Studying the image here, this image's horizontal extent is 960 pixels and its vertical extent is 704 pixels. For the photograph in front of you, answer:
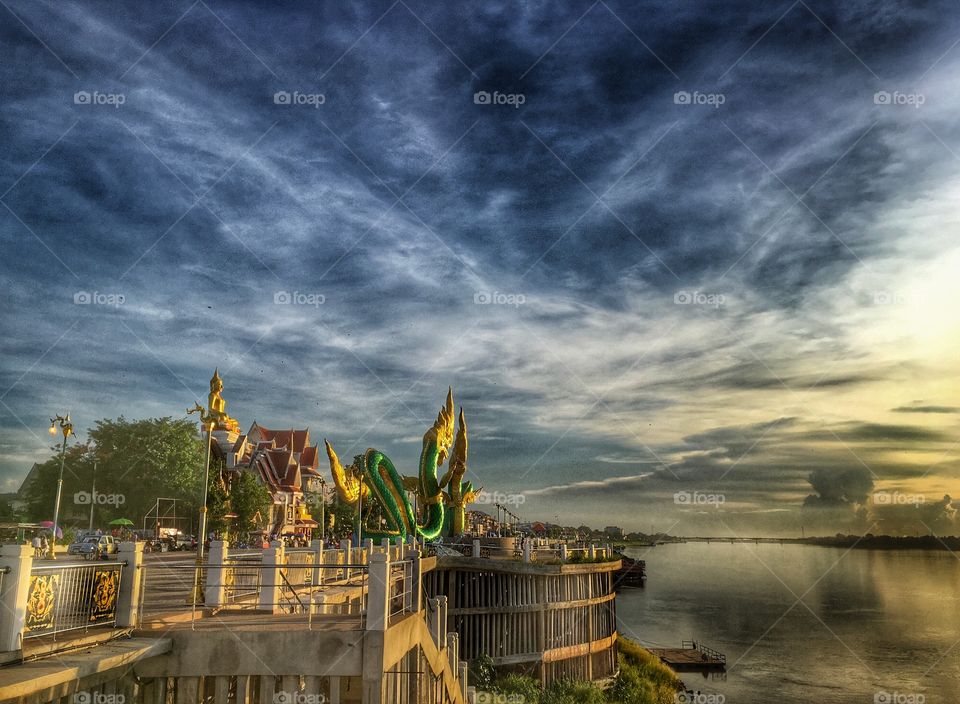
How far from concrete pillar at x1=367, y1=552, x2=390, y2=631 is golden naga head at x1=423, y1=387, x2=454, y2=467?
3153 cm

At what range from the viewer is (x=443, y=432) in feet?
140

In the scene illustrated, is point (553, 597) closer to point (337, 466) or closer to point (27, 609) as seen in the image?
point (337, 466)

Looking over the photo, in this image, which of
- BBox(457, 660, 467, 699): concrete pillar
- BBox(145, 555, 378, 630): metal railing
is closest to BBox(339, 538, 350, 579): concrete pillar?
BBox(145, 555, 378, 630): metal railing

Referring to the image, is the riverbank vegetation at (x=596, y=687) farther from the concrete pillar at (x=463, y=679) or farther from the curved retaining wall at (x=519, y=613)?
the concrete pillar at (x=463, y=679)

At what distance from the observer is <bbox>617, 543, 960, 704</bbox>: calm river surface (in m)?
51.8

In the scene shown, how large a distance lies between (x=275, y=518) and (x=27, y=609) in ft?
256

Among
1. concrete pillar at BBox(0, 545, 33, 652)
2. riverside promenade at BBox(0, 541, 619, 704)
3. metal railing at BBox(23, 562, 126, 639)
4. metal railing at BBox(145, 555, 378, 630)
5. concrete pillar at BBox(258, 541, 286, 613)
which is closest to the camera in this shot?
concrete pillar at BBox(0, 545, 33, 652)

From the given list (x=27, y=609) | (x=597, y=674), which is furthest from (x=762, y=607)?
(x=27, y=609)

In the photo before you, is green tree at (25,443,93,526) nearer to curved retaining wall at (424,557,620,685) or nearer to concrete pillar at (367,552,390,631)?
curved retaining wall at (424,557,620,685)

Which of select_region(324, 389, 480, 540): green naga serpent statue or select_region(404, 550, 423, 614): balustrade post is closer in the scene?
select_region(404, 550, 423, 614): balustrade post

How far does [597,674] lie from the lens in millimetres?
35969

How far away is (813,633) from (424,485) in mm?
56568

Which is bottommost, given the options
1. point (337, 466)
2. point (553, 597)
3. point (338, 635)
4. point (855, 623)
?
point (855, 623)

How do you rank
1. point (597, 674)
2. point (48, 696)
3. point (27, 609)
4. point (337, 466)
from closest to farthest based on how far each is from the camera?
1. point (48, 696)
2. point (27, 609)
3. point (597, 674)
4. point (337, 466)
